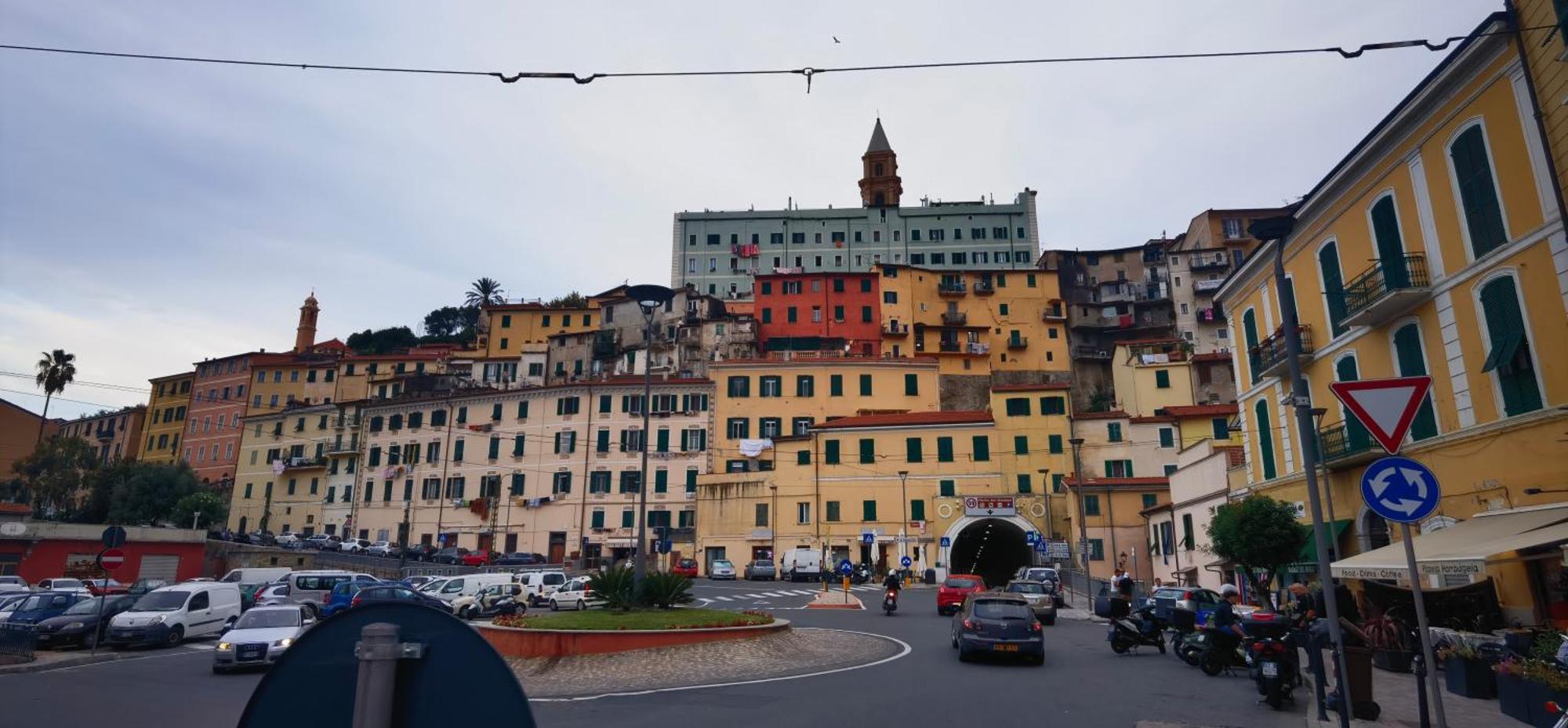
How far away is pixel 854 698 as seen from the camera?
13.1 meters

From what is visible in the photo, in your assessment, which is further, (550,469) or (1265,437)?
(550,469)

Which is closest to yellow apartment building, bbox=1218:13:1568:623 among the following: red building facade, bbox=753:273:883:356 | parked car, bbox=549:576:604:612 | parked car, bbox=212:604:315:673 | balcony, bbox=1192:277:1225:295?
parked car, bbox=212:604:315:673

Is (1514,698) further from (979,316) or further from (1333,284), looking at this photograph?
(979,316)

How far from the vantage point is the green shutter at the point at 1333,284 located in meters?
23.9

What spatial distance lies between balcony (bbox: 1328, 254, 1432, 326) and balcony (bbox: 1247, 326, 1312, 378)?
8.50 ft

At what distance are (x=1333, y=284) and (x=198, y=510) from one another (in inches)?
2858

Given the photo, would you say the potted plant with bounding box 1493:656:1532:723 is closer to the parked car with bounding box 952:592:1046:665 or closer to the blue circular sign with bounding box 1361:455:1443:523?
the blue circular sign with bounding box 1361:455:1443:523

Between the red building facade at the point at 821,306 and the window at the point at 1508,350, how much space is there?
5731 cm

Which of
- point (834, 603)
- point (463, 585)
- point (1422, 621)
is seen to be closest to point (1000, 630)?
point (1422, 621)

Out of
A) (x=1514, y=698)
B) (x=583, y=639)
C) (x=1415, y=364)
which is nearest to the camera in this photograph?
(x=1514, y=698)

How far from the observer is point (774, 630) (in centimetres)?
1938

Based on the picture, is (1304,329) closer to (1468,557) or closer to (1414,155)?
(1414,155)

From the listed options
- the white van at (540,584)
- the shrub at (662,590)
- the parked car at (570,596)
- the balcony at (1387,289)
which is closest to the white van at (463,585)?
the white van at (540,584)

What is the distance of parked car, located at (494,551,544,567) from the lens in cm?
5494
